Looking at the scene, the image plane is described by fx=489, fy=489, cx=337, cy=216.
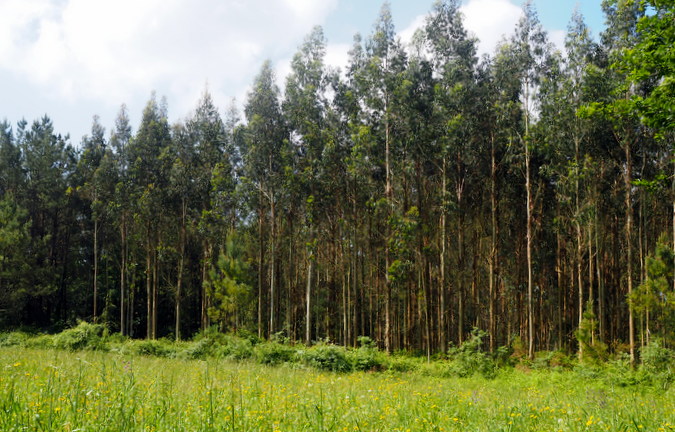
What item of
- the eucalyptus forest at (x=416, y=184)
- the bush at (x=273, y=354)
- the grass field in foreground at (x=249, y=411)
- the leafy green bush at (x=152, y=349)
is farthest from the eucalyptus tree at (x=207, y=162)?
the grass field in foreground at (x=249, y=411)

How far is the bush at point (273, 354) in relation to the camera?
66.6 feet

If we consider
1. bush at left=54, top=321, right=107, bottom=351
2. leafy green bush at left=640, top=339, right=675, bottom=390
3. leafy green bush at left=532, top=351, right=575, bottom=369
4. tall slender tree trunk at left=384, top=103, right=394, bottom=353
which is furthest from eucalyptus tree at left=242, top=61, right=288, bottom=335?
leafy green bush at left=640, top=339, right=675, bottom=390

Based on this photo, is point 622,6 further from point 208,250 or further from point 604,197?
point 208,250

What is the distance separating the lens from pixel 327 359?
62.7ft

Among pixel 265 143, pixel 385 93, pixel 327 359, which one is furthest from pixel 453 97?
pixel 327 359

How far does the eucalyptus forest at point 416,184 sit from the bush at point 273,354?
1878 millimetres

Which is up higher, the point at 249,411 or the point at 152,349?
the point at 249,411

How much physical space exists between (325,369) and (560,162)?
1569 cm

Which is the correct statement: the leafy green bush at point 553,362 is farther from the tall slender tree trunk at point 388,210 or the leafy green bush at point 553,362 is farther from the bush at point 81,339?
the bush at point 81,339

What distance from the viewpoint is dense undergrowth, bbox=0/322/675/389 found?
16.5 m

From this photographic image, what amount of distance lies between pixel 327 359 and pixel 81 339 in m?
12.3

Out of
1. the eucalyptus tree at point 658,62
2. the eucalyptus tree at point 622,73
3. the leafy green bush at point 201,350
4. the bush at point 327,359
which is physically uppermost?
the eucalyptus tree at point 622,73

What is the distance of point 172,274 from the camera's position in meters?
48.7

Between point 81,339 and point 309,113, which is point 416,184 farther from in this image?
point 81,339
